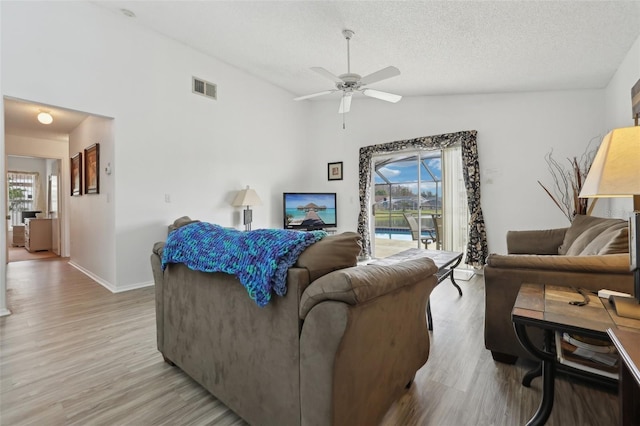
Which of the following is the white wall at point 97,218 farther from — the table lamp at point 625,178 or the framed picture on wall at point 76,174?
the table lamp at point 625,178

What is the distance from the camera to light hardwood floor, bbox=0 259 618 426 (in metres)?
1.45

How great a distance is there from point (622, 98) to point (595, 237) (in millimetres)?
1985

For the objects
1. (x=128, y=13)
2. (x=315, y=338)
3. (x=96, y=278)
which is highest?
(x=128, y=13)

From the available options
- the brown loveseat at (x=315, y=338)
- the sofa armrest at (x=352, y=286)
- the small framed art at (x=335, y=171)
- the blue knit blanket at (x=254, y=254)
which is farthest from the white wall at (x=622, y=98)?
the small framed art at (x=335, y=171)

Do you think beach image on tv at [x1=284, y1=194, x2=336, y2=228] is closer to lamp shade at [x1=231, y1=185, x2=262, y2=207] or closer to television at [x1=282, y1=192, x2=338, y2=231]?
television at [x1=282, y1=192, x2=338, y2=231]

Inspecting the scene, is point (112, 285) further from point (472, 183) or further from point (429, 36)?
point (472, 183)

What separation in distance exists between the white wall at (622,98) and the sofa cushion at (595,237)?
429 mm

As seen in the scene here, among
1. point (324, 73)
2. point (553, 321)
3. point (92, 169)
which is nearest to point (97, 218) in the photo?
point (92, 169)

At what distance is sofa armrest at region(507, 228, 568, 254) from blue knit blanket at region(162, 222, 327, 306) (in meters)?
2.82

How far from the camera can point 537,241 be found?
3.14 m

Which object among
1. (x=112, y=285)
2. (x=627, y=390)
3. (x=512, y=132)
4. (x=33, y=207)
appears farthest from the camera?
(x=33, y=207)

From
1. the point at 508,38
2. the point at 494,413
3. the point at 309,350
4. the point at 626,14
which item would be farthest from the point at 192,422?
the point at 626,14

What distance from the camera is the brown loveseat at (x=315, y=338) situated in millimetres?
1056

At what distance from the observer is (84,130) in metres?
4.53
